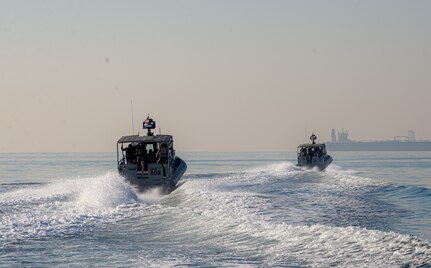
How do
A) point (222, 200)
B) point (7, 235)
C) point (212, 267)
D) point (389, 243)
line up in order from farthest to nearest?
point (222, 200)
point (7, 235)
point (389, 243)
point (212, 267)

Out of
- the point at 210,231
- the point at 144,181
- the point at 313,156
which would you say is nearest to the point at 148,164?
the point at 144,181

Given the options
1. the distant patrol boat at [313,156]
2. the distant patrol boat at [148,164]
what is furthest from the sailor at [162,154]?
A: the distant patrol boat at [313,156]

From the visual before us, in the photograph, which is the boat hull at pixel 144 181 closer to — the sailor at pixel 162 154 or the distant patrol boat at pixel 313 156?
the sailor at pixel 162 154

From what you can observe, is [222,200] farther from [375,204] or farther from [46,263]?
[46,263]

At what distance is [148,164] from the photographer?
1170 inches

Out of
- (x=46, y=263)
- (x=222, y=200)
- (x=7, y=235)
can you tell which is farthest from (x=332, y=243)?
(x=222, y=200)

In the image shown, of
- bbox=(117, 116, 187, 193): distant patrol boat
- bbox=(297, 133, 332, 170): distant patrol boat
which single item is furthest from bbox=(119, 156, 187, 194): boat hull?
bbox=(297, 133, 332, 170): distant patrol boat

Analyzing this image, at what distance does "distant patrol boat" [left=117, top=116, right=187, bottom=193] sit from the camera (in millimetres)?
29578

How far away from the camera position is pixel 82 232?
18.1 metres

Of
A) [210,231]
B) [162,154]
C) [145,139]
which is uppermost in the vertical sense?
[145,139]

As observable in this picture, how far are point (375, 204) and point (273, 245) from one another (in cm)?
1408

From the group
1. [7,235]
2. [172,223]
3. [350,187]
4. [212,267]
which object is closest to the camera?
[212,267]

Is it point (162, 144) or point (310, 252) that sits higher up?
point (162, 144)

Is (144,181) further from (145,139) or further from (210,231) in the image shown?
(210,231)
